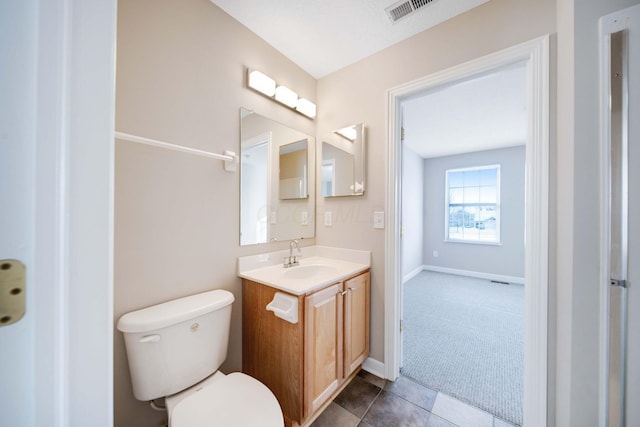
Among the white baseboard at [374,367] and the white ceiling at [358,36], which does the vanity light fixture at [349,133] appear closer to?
the white ceiling at [358,36]

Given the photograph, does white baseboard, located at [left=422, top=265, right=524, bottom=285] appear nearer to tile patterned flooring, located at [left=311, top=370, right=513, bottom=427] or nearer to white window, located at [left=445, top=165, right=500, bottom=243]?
white window, located at [left=445, top=165, right=500, bottom=243]

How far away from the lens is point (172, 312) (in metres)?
1.05

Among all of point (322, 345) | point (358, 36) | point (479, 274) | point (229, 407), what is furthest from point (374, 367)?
point (479, 274)

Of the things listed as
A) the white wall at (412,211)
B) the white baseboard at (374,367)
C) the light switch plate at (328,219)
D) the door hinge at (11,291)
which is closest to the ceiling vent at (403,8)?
the light switch plate at (328,219)

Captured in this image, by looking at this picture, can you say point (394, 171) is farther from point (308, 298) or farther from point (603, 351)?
point (603, 351)

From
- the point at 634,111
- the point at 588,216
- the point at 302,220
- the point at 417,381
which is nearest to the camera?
the point at 634,111

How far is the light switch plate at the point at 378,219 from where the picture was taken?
1.70m

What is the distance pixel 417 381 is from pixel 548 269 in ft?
3.76

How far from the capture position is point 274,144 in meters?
1.76

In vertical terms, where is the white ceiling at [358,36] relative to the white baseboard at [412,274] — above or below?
above

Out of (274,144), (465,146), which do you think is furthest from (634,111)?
(465,146)

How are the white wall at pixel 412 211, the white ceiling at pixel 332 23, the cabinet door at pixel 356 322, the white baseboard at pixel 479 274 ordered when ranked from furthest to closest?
1. the white wall at pixel 412 211
2. the white baseboard at pixel 479 274
3. the cabinet door at pixel 356 322
4. the white ceiling at pixel 332 23

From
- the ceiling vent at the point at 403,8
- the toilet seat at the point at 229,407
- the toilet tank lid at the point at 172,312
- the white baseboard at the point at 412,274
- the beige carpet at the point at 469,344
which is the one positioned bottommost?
the beige carpet at the point at 469,344

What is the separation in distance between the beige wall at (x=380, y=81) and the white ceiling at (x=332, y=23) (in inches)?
3.1
